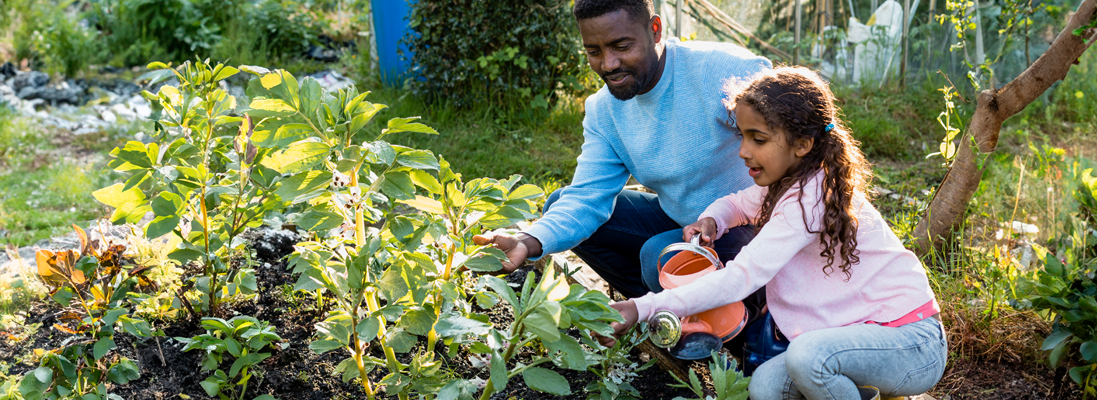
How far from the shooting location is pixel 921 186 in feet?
12.4

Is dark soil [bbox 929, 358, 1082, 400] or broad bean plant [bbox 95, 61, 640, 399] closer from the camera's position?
broad bean plant [bbox 95, 61, 640, 399]

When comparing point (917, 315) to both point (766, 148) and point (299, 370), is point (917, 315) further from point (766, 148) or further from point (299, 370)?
point (299, 370)

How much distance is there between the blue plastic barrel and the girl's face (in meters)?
3.96

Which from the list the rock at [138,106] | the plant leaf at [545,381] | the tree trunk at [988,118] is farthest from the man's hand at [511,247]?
the rock at [138,106]

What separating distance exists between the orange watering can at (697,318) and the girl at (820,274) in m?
0.09

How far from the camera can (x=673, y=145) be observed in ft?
7.77

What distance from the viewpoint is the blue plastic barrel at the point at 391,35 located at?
5516 millimetres

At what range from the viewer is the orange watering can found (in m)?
1.76

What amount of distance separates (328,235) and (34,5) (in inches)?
315

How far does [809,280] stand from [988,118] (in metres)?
1.09

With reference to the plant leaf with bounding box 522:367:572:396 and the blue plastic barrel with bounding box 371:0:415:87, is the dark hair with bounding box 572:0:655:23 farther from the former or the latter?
the blue plastic barrel with bounding box 371:0:415:87

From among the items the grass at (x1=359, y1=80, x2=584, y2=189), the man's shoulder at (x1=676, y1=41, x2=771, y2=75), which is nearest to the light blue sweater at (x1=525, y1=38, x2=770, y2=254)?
the man's shoulder at (x1=676, y1=41, x2=771, y2=75)

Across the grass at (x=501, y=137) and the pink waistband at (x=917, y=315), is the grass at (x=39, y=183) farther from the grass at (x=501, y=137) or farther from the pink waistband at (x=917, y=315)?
the pink waistband at (x=917, y=315)

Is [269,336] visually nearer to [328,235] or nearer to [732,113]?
[328,235]
